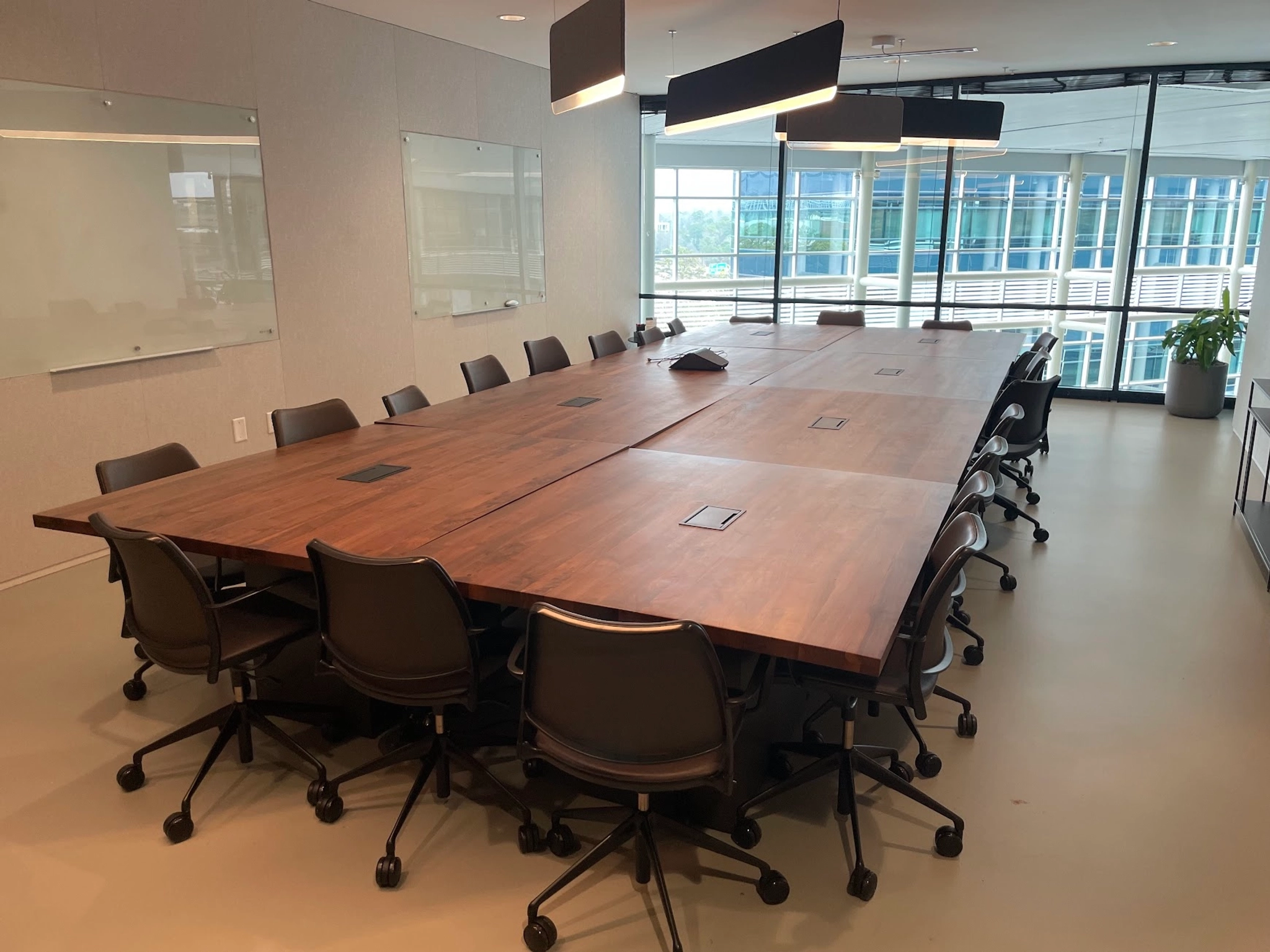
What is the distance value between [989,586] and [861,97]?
351 cm

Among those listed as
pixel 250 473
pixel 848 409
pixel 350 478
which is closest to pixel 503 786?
pixel 350 478

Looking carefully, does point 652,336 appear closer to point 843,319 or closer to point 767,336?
point 767,336

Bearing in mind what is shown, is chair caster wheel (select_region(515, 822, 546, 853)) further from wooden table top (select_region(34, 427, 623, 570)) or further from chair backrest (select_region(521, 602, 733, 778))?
wooden table top (select_region(34, 427, 623, 570))

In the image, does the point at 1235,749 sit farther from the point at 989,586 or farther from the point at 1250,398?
the point at 1250,398

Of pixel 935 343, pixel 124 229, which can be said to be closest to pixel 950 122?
pixel 935 343

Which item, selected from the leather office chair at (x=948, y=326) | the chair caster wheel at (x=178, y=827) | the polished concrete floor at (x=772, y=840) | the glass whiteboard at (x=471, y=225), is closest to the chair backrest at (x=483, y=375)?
the glass whiteboard at (x=471, y=225)

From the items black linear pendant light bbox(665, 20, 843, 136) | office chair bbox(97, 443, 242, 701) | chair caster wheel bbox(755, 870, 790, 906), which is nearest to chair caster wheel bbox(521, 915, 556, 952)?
chair caster wheel bbox(755, 870, 790, 906)

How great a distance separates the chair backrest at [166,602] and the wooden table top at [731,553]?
64 cm

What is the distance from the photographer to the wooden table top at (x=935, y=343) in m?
6.44

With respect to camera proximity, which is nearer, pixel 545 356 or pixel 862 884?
pixel 862 884

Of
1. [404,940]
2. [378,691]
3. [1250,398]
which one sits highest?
[1250,398]

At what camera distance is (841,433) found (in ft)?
13.2

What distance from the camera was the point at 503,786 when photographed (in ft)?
8.58

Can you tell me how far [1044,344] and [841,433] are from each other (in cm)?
335
